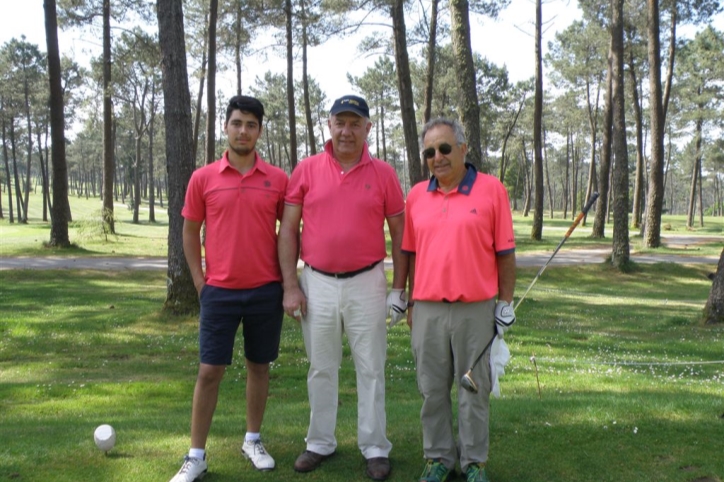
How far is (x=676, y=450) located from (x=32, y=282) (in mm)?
14549

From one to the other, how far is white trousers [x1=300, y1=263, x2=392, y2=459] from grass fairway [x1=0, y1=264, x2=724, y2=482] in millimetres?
225

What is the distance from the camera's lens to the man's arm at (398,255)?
165 inches

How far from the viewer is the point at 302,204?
162 inches

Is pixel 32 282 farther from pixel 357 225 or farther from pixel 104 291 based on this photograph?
pixel 357 225

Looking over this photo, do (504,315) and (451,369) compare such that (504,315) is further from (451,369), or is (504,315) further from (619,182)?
(619,182)

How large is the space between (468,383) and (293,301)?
115cm

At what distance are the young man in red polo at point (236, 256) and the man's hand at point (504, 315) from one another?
4.40 feet

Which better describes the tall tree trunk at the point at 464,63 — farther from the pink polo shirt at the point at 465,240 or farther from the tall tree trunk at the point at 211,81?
the tall tree trunk at the point at 211,81

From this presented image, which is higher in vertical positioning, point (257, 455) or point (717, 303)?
point (257, 455)

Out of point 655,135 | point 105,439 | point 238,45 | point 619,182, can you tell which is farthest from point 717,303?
point 238,45

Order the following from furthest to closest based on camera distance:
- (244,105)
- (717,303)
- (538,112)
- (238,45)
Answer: (538,112) → (238,45) → (717,303) → (244,105)

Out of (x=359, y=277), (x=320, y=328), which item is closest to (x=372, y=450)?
(x=320, y=328)

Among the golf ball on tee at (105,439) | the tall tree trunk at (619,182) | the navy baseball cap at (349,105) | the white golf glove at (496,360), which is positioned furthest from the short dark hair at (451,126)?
the tall tree trunk at (619,182)

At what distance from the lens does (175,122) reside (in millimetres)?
10352
